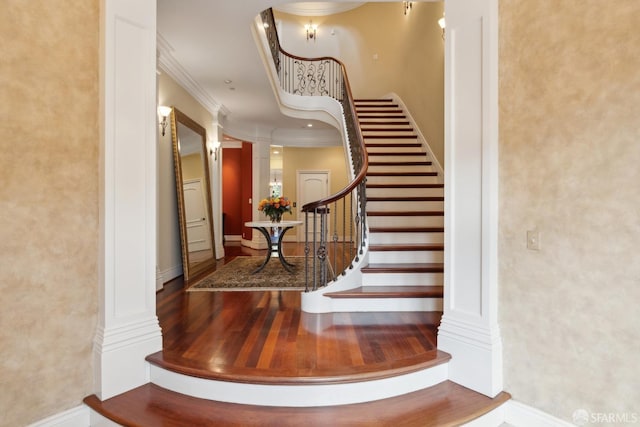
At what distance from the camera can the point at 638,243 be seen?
4.88 feet

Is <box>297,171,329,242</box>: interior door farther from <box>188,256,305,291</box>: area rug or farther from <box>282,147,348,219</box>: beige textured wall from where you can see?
<box>188,256,305,291</box>: area rug

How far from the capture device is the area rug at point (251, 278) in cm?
388

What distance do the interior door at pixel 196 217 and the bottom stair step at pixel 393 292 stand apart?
→ 2721 mm

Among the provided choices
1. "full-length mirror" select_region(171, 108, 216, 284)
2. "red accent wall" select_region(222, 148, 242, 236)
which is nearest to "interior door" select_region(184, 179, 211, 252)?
"full-length mirror" select_region(171, 108, 216, 284)

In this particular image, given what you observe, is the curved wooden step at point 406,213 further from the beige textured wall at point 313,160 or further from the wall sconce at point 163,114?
the beige textured wall at point 313,160

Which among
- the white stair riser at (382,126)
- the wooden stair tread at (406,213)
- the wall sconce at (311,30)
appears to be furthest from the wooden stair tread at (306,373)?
the wall sconce at (311,30)

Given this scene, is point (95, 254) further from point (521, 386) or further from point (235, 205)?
point (235, 205)

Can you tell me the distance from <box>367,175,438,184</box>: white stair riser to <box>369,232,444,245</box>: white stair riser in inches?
52.6

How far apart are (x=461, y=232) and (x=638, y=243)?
2.60ft

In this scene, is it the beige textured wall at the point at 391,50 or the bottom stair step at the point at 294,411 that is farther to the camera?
the beige textured wall at the point at 391,50

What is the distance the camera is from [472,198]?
1975 mm

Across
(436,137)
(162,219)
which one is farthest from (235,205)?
(436,137)

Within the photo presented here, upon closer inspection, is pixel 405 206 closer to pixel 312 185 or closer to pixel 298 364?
pixel 298 364

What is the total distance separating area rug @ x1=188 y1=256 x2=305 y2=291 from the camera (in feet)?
12.7
